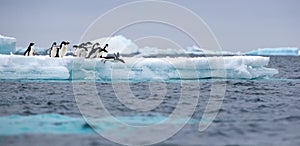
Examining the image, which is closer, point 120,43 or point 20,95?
point 20,95

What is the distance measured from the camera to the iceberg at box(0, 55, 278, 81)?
18.9 m

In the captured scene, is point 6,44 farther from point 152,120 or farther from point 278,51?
point 278,51

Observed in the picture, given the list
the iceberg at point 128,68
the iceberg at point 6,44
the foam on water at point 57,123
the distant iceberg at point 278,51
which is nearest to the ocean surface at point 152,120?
the foam on water at point 57,123

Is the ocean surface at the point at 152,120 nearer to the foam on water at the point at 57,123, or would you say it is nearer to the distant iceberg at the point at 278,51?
the foam on water at the point at 57,123

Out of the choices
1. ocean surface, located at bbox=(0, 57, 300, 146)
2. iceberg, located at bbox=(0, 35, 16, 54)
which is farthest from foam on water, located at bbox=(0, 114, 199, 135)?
iceberg, located at bbox=(0, 35, 16, 54)

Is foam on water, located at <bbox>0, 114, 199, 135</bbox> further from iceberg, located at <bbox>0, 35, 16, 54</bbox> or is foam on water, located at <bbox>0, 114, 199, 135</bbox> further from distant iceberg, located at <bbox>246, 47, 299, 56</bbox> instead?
distant iceberg, located at <bbox>246, 47, 299, 56</bbox>

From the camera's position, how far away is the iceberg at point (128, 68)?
61.9ft

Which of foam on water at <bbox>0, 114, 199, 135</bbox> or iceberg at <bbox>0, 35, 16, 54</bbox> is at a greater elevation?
iceberg at <bbox>0, 35, 16, 54</bbox>

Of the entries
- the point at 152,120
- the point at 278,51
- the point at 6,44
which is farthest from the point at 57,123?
the point at 278,51

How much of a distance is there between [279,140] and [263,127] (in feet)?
3.98

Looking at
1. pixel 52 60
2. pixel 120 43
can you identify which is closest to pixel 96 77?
pixel 52 60

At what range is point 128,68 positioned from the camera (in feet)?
67.2

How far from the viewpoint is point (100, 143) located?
7.07m

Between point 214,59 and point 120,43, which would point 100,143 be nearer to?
point 214,59
